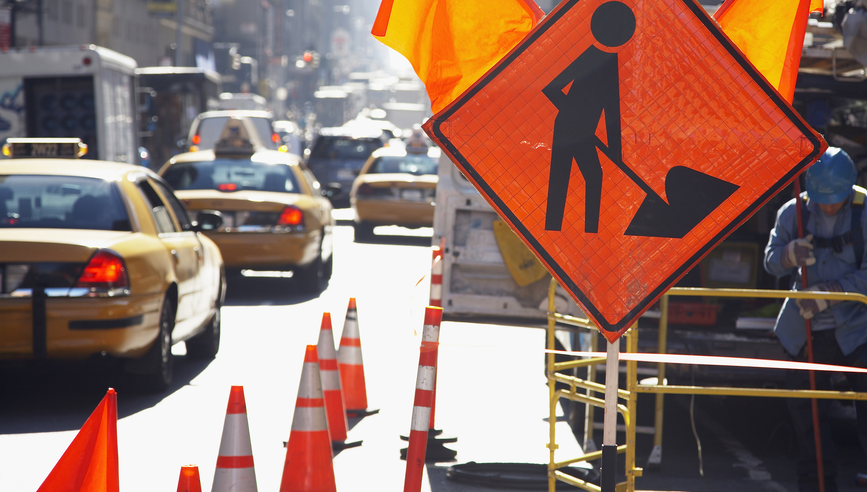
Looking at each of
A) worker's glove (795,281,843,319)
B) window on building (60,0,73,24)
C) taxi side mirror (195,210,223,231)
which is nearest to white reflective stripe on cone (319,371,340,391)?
worker's glove (795,281,843,319)

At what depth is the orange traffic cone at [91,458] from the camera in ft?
12.2

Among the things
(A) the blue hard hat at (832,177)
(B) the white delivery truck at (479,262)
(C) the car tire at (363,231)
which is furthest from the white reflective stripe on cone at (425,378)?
(C) the car tire at (363,231)

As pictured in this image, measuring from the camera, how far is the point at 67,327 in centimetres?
693

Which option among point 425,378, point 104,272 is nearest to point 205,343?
point 104,272

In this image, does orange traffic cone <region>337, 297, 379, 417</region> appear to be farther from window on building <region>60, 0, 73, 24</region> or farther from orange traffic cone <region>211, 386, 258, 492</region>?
window on building <region>60, 0, 73, 24</region>

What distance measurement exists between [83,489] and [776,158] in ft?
8.47

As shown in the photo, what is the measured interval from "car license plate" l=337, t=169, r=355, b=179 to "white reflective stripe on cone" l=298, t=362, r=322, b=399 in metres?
21.4

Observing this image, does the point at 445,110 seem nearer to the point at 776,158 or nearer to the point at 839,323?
the point at 776,158

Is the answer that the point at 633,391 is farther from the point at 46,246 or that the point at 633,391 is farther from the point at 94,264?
the point at 46,246

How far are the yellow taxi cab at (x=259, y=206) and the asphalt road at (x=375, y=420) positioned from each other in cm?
194

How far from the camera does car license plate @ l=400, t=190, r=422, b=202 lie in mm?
19594

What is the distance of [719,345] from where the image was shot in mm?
6922

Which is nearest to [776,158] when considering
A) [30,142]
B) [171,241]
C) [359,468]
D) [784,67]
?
[784,67]

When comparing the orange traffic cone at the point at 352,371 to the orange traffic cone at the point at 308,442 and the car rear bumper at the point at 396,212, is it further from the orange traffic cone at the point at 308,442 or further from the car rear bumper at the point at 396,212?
the car rear bumper at the point at 396,212
